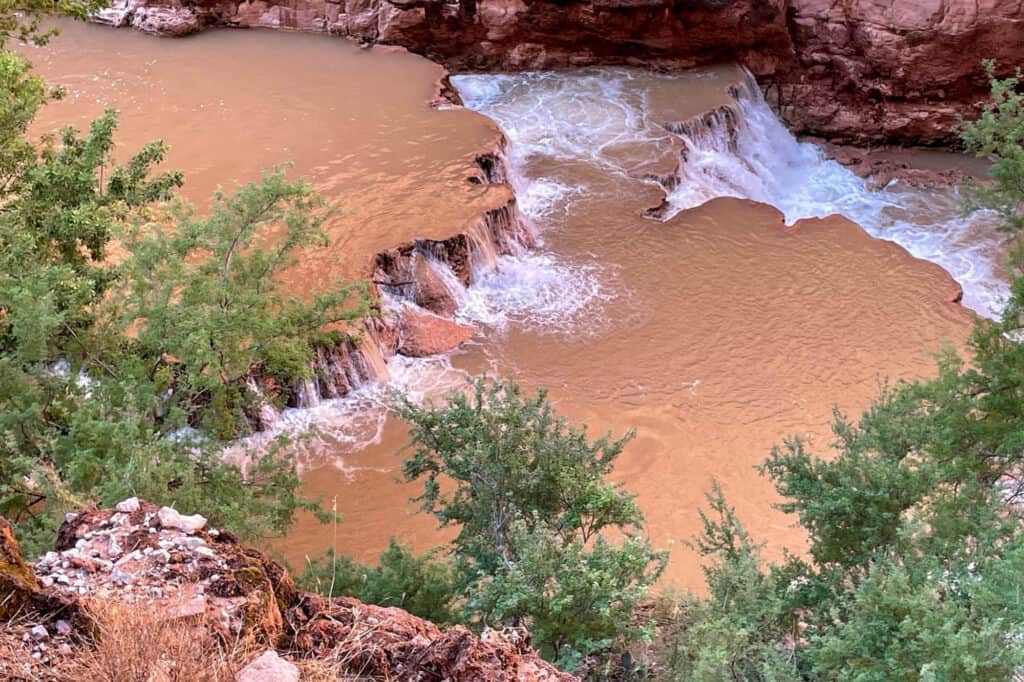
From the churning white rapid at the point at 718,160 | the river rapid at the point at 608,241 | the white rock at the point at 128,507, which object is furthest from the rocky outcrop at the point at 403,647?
the churning white rapid at the point at 718,160

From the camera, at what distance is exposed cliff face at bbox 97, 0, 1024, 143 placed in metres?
18.5

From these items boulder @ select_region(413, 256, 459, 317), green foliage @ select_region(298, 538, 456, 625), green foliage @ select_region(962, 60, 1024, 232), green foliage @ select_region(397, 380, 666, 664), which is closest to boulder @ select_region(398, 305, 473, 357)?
boulder @ select_region(413, 256, 459, 317)

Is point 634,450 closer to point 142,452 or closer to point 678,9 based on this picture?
point 142,452

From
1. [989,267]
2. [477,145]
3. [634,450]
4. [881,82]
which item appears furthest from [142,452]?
[881,82]

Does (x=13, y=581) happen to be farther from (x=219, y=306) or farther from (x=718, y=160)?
(x=718, y=160)

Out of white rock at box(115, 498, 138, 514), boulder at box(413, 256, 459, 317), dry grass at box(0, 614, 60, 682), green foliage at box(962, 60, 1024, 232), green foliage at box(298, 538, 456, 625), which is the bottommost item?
green foliage at box(298, 538, 456, 625)

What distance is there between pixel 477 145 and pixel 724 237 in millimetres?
4726

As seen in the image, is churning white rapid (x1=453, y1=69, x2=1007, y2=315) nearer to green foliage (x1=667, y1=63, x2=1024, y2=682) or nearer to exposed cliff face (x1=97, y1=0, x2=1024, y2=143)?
exposed cliff face (x1=97, y1=0, x2=1024, y2=143)

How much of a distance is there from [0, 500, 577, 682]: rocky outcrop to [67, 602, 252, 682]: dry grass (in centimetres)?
7

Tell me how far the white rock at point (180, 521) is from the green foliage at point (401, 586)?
111 inches

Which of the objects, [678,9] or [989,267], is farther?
[678,9]

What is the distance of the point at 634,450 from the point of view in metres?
11.4

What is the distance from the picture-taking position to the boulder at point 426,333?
12.7 m

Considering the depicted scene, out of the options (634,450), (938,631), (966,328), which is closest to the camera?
(938,631)
